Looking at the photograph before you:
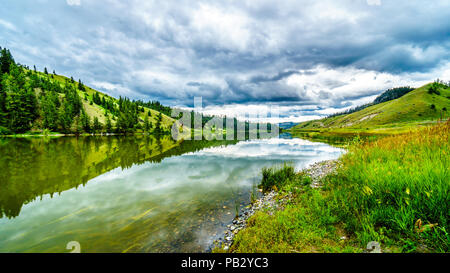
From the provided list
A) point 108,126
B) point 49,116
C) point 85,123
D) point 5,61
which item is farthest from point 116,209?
point 5,61

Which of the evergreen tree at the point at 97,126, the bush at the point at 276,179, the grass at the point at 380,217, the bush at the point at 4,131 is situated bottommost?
the bush at the point at 276,179

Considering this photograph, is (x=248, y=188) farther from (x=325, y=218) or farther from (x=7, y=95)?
(x=7, y=95)

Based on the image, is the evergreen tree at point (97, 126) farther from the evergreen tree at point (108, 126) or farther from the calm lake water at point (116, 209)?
the calm lake water at point (116, 209)

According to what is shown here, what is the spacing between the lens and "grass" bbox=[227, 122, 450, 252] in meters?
3.98

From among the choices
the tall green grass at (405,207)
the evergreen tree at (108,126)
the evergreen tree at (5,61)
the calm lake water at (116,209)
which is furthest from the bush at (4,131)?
the tall green grass at (405,207)

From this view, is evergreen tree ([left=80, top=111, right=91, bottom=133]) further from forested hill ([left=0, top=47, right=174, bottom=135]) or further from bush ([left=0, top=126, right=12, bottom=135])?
bush ([left=0, top=126, right=12, bottom=135])

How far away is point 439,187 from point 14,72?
6666 inches

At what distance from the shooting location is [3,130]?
7531cm

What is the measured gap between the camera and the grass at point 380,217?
398cm

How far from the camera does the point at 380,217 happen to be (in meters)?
4.88

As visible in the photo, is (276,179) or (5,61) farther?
(5,61)

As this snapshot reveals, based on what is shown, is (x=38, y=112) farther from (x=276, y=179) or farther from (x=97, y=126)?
(x=276, y=179)

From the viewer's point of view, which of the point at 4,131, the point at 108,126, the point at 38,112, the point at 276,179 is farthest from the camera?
the point at 108,126

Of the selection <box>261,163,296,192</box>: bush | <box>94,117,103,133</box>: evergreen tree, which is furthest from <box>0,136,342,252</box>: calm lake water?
<box>94,117,103,133</box>: evergreen tree
